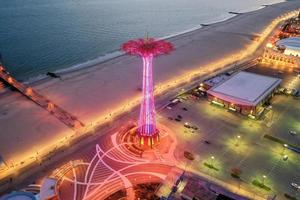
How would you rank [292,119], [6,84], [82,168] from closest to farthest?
1. [82,168]
2. [292,119]
3. [6,84]

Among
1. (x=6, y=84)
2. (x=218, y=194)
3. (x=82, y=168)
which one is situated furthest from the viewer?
(x=6, y=84)

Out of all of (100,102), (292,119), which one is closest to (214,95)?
(292,119)

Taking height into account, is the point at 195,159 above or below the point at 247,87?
below

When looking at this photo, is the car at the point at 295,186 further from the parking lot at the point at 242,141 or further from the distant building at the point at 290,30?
the distant building at the point at 290,30

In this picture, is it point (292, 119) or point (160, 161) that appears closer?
point (160, 161)

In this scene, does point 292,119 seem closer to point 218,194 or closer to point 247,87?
point 247,87

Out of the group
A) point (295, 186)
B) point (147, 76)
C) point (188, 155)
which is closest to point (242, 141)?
point (188, 155)

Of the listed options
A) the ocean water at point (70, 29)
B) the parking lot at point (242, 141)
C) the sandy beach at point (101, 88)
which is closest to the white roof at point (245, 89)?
the parking lot at point (242, 141)

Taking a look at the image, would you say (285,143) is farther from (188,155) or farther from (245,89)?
(188,155)
